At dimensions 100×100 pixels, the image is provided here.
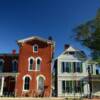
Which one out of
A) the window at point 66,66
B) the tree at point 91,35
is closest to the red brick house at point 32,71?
the window at point 66,66

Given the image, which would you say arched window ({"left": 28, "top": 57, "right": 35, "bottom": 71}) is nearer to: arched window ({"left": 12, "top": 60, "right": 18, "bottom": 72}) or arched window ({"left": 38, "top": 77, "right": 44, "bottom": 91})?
arched window ({"left": 38, "top": 77, "right": 44, "bottom": 91})

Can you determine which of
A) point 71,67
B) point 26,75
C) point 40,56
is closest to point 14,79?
point 26,75

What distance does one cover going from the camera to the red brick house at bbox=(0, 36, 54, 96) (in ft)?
143

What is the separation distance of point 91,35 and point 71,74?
619 inches

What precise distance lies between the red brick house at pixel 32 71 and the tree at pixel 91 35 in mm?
13804

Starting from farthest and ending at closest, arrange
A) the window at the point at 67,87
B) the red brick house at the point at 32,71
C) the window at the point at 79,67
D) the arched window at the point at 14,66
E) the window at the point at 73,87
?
the arched window at the point at 14,66
the window at the point at 79,67
the window at the point at 67,87
the window at the point at 73,87
the red brick house at the point at 32,71

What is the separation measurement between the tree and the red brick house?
13.8 m

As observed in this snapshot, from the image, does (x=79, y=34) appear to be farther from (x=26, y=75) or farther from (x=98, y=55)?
(x=26, y=75)

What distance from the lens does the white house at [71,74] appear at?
44469mm

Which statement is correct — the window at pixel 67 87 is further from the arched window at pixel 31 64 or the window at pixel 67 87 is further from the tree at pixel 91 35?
the tree at pixel 91 35

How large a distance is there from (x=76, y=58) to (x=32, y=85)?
8458 mm

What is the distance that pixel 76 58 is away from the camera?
45.8 metres

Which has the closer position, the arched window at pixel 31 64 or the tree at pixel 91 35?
the tree at pixel 91 35

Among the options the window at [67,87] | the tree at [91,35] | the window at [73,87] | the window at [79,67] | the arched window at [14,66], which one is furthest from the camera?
the arched window at [14,66]
